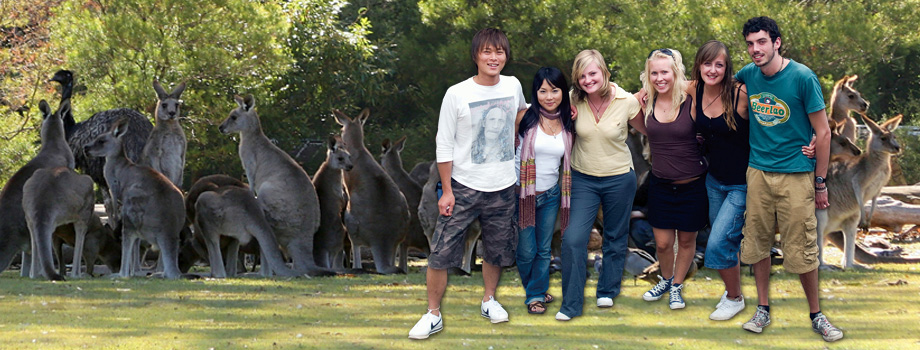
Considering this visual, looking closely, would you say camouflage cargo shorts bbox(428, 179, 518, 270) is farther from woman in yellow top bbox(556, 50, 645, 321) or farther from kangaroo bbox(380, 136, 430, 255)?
kangaroo bbox(380, 136, 430, 255)

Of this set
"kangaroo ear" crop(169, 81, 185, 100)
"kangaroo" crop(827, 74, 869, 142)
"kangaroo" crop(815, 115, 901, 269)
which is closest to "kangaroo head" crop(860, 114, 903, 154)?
"kangaroo" crop(815, 115, 901, 269)

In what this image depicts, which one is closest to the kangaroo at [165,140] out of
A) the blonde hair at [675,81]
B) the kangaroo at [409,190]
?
the kangaroo at [409,190]

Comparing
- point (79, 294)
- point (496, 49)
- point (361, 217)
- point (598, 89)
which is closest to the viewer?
point (496, 49)

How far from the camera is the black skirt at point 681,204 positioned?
694cm

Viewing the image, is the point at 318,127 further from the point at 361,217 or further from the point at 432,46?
the point at 361,217

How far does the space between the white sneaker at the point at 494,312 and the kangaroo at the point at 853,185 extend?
507 centimetres

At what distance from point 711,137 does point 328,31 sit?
14.0 meters

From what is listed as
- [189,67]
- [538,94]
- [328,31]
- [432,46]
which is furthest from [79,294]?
[432,46]

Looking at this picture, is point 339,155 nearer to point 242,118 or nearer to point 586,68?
point 242,118

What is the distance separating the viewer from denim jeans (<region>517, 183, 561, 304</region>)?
666 centimetres

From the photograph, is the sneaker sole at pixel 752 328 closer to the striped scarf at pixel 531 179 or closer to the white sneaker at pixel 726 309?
the white sneaker at pixel 726 309

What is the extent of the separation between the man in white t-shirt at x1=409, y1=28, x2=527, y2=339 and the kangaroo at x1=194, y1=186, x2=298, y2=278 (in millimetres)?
4376

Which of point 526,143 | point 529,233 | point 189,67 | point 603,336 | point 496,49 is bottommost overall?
point 603,336

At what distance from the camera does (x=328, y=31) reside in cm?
1992
